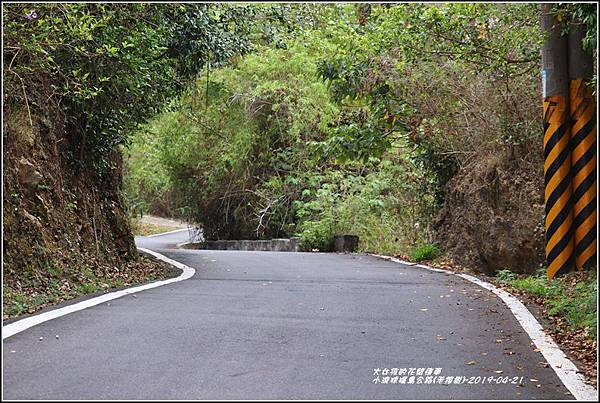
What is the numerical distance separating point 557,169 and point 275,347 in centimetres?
666

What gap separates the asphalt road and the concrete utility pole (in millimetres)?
1556

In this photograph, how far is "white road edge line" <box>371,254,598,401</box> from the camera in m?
6.02

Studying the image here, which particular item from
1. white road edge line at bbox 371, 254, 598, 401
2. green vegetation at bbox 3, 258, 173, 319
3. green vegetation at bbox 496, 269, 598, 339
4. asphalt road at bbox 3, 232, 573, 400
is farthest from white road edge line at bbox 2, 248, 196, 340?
green vegetation at bbox 496, 269, 598, 339

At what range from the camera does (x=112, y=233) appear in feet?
46.4

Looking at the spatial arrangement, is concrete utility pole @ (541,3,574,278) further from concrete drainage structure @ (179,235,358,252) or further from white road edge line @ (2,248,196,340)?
concrete drainage structure @ (179,235,358,252)

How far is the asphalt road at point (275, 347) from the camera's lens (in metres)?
5.82

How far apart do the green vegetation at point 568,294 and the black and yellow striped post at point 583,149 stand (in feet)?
1.92

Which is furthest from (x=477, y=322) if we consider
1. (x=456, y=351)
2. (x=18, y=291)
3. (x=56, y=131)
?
(x=56, y=131)

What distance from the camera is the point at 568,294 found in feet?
33.8

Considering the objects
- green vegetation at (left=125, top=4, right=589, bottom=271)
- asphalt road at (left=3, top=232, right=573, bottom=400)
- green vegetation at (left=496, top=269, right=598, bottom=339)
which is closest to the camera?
asphalt road at (left=3, top=232, right=573, bottom=400)

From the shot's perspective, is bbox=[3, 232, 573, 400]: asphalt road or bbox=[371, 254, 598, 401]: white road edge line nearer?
bbox=[3, 232, 573, 400]: asphalt road

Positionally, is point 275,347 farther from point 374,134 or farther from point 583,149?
point 374,134

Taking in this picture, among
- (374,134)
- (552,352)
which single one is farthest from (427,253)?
(552,352)

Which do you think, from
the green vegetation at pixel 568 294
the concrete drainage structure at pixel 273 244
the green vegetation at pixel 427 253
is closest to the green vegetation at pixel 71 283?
the green vegetation at pixel 568 294
